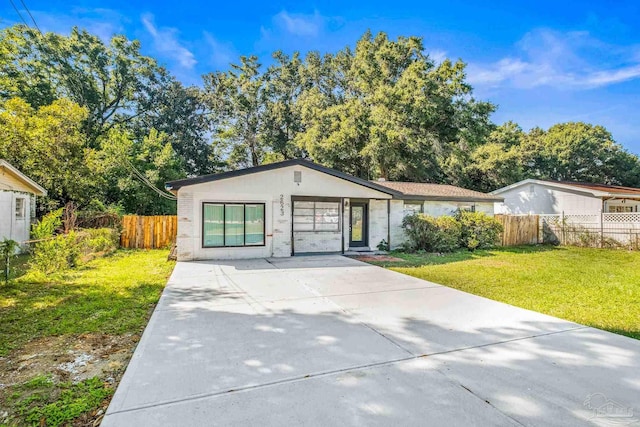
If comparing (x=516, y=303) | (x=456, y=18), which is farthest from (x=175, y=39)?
(x=516, y=303)

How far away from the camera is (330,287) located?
6.71 m

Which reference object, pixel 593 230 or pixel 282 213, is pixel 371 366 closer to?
pixel 282 213

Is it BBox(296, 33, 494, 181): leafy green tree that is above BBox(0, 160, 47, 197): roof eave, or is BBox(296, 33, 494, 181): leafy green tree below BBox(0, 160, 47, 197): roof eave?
above

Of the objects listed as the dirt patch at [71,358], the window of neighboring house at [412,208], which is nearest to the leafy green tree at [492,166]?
the window of neighboring house at [412,208]

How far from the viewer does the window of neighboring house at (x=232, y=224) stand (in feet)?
34.1

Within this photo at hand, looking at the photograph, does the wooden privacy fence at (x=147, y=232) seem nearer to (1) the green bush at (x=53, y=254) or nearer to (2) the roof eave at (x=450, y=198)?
(1) the green bush at (x=53, y=254)

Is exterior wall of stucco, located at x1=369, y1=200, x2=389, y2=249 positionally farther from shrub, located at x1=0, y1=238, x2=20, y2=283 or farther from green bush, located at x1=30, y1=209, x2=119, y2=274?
shrub, located at x1=0, y1=238, x2=20, y2=283

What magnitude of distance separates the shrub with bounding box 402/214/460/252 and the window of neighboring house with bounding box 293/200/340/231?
10.7 ft

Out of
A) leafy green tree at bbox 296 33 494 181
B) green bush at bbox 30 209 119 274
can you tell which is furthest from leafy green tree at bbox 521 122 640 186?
green bush at bbox 30 209 119 274

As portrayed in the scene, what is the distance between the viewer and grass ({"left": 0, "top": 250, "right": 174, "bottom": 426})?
8.64 feet

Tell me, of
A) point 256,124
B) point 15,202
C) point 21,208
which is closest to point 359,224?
point 15,202

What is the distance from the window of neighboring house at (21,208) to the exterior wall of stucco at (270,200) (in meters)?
6.77

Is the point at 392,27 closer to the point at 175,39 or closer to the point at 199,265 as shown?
the point at 175,39

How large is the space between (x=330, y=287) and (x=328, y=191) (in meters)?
5.63
